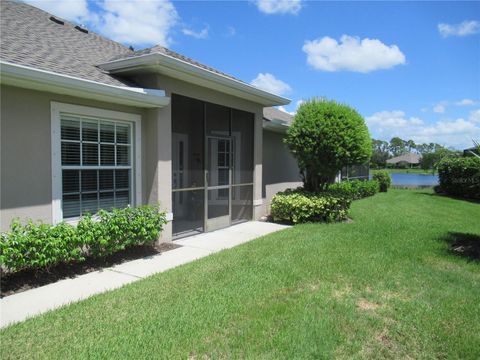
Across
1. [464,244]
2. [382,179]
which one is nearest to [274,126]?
[464,244]

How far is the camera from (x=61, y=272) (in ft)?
17.9

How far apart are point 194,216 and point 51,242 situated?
157 inches

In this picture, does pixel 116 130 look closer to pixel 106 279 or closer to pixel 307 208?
pixel 106 279

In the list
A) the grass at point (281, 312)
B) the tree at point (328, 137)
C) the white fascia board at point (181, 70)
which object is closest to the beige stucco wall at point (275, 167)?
the tree at point (328, 137)

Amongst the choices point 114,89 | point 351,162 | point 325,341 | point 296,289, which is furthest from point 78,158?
point 351,162

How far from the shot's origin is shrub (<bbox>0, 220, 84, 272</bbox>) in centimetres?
458

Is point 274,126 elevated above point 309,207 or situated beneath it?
elevated above

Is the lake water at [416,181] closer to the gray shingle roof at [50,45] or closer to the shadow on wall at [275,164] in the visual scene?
the shadow on wall at [275,164]

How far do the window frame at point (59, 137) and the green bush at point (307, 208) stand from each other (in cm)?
463

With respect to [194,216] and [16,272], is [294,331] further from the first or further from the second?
[194,216]

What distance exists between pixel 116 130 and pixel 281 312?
4.54m

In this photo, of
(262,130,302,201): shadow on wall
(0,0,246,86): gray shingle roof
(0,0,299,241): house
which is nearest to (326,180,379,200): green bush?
(262,130,302,201): shadow on wall

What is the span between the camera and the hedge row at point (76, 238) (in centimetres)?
465

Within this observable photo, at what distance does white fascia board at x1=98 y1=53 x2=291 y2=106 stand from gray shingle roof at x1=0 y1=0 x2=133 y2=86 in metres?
0.30
